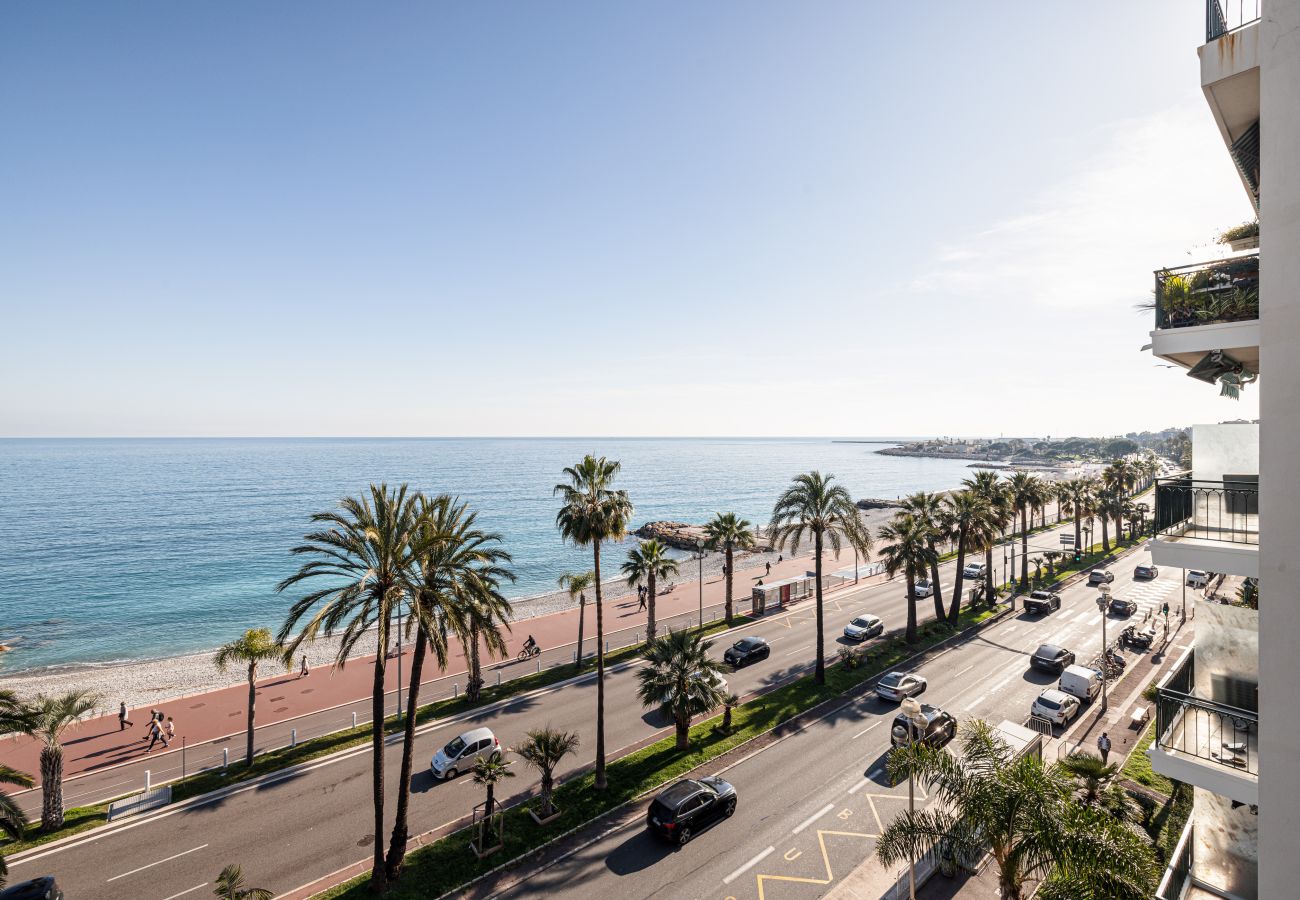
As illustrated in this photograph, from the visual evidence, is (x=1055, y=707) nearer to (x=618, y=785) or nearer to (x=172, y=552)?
(x=618, y=785)

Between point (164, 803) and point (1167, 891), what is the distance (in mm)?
31423

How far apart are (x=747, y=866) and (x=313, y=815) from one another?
53.0ft

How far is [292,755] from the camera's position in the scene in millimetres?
26125

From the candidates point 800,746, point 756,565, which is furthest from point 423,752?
point 756,565

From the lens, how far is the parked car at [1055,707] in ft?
88.1

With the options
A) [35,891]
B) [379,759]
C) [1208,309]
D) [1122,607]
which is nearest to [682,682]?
[379,759]

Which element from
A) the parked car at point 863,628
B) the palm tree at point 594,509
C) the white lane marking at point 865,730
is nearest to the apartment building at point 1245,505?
the white lane marking at point 865,730

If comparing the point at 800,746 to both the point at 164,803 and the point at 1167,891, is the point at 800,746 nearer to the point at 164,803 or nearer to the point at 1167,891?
the point at 1167,891

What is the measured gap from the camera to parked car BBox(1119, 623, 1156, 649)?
120 ft

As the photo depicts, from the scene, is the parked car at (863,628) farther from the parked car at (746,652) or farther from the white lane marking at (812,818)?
the white lane marking at (812,818)

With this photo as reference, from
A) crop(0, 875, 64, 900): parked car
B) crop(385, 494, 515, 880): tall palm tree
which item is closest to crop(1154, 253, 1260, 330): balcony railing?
crop(385, 494, 515, 880): tall palm tree

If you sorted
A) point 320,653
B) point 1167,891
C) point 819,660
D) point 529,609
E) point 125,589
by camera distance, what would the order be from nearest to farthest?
1. point 1167,891
2. point 819,660
3. point 320,653
4. point 529,609
5. point 125,589

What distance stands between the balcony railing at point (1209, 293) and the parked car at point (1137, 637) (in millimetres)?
38053

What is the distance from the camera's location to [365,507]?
60.7ft
